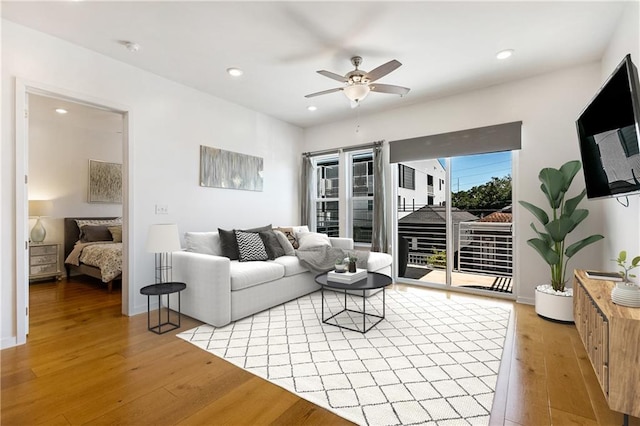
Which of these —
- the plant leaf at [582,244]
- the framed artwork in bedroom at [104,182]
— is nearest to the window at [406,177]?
the plant leaf at [582,244]

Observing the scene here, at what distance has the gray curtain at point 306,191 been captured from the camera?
562 centimetres

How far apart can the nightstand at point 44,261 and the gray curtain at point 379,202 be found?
512 centimetres

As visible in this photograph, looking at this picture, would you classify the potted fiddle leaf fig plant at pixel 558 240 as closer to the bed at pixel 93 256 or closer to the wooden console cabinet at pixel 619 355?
the wooden console cabinet at pixel 619 355

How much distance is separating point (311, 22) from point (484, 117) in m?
2.69

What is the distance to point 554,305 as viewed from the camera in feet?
10.0

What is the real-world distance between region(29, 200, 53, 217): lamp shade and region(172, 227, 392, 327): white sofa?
10.2 ft

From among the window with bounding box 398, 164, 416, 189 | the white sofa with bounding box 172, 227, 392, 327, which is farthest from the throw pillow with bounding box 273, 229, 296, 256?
the window with bounding box 398, 164, 416, 189

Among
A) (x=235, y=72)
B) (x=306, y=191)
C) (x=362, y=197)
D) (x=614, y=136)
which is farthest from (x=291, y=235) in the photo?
(x=614, y=136)

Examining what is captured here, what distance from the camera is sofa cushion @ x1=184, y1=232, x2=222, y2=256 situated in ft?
11.5

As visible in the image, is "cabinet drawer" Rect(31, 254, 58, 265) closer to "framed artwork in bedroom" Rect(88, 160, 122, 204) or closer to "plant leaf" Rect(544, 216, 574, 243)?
"framed artwork in bedroom" Rect(88, 160, 122, 204)

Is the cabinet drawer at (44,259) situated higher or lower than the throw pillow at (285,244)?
lower

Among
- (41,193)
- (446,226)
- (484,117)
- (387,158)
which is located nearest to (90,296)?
(41,193)

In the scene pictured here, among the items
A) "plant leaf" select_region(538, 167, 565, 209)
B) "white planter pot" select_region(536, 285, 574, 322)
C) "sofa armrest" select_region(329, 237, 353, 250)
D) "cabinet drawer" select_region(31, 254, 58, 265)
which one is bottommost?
"white planter pot" select_region(536, 285, 574, 322)

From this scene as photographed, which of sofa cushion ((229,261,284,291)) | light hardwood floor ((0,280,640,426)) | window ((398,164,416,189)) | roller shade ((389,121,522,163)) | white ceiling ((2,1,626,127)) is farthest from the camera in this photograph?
window ((398,164,416,189))
